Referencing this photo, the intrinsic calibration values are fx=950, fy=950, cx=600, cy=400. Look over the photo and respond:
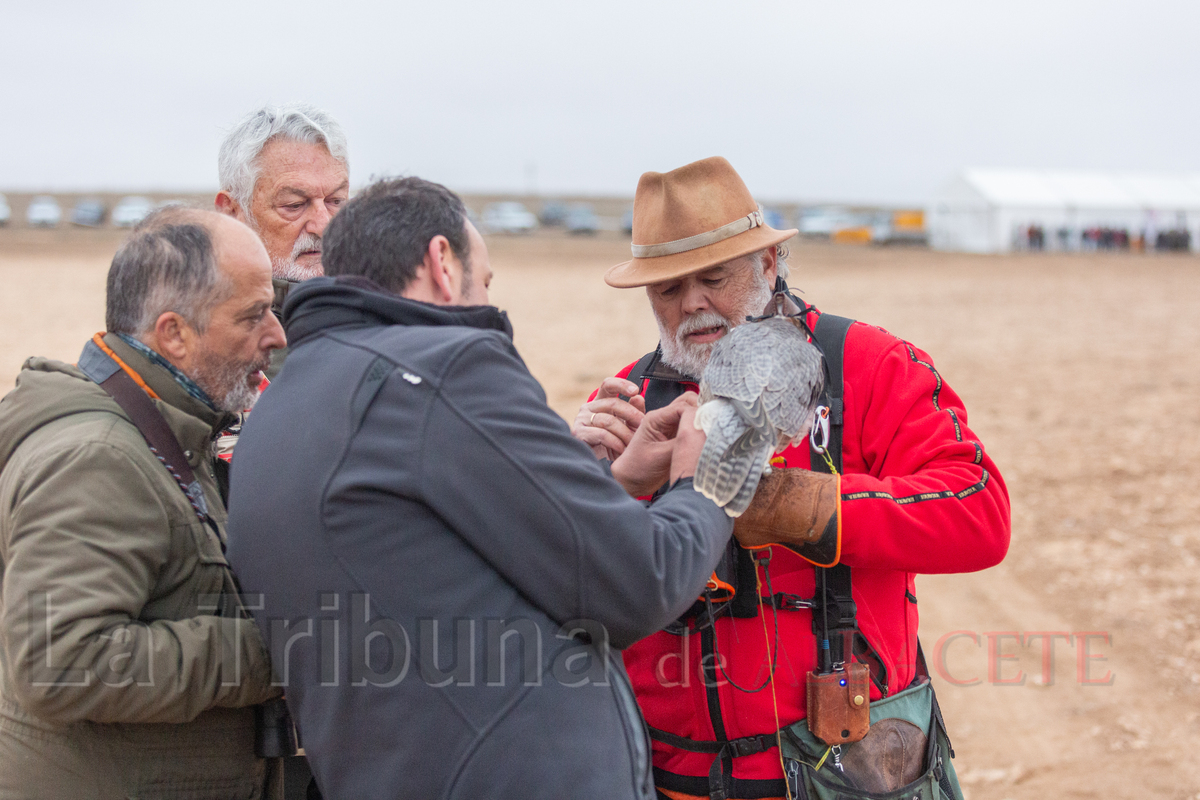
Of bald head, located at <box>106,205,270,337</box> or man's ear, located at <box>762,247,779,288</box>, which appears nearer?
bald head, located at <box>106,205,270,337</box>

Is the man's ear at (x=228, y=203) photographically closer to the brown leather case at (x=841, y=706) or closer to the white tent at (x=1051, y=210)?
the brown leather case at (x=841, y=706)

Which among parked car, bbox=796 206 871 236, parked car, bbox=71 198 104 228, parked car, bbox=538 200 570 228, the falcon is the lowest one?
parked car, bbox=796 206 871 236

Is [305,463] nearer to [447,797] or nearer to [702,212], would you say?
[447,797]

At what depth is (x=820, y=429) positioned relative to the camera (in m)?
2.51

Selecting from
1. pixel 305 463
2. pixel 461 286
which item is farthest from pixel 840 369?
pixel 305 463

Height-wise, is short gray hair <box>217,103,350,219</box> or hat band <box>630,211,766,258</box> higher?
short gray hair <box>217,103,350,219</box>

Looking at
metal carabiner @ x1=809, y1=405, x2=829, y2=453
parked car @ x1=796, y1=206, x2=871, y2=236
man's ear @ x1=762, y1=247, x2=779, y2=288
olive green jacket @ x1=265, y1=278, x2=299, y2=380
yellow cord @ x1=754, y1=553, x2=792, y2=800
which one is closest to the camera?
yellow cord @ x1=754, y1=553, x2=792, y2=800

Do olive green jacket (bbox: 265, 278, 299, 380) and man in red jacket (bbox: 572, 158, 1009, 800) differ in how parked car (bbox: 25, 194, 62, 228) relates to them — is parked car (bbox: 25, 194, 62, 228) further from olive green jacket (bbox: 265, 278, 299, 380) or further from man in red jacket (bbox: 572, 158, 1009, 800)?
man in red jacket (bbox: 572, 158, 1009, 800)

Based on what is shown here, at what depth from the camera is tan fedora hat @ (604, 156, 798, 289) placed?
267 centimetres

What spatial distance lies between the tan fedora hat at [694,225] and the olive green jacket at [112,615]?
1294 mm

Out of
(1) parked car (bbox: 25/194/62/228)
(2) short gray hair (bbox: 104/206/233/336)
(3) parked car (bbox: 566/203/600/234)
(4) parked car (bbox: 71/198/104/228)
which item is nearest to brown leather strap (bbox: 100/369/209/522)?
(2) short gray hair (bbox: 104/206/233/336)

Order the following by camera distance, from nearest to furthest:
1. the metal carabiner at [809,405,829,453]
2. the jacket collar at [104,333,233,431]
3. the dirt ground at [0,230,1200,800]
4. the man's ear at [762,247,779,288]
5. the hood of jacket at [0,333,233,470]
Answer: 1. the hood of jacket at [0,333,233,470]
2. the jacket collar at [104,333,233,431]
3. the metal carabiner at [809,405,829,453]
4. the man's ear at [762,247,779,288]
5. the dirt ground at [0,230,1200,800]

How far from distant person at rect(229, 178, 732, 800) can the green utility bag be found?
712 millimetres

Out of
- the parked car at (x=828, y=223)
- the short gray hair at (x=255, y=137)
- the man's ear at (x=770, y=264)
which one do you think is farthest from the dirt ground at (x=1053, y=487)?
the parked car at (x=828, y=223)
